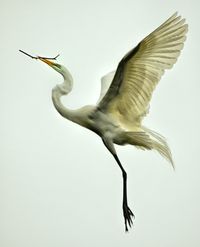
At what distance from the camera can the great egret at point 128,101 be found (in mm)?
1371

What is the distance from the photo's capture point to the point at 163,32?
1339 mm

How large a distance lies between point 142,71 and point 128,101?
0.09 metres

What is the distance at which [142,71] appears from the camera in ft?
4.59

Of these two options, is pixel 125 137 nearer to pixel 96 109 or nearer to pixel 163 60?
pixel 96 109

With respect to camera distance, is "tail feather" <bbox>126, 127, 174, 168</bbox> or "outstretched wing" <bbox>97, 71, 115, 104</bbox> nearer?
"tail feather" <bbox>126, 127, 174, 168</bbox>

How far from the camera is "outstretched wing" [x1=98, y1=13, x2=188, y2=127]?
4.38 feet

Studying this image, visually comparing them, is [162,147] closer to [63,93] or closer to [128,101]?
[128,101]

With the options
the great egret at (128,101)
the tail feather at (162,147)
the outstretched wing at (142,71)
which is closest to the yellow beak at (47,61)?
the great egret at (128,101)

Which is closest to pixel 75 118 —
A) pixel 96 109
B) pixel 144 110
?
pixel 96 109

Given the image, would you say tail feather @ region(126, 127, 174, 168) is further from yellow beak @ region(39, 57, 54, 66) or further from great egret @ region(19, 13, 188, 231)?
yellow beak @ region(39, 57, 54, 66)

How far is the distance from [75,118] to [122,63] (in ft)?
0.61

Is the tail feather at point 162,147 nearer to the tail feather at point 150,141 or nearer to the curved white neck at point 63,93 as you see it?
the tail feather at point 150,141

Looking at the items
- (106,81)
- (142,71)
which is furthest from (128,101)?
(106,81)

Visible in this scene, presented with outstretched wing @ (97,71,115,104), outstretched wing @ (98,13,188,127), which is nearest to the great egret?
outstretched wing @ (98,13,188,127)
